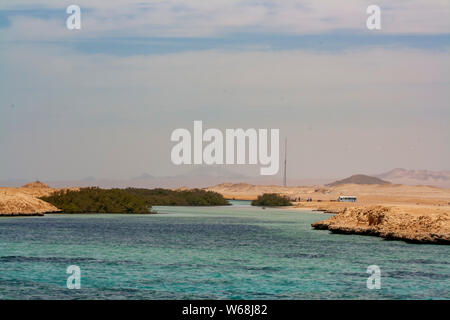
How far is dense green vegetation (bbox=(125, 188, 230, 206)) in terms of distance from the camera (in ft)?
604

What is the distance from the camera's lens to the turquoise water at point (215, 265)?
3494 cm

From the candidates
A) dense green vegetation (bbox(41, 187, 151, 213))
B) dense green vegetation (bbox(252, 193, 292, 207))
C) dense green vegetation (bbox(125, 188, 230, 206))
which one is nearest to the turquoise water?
dense green vegetation (bbox(41, 187, 151, 213))

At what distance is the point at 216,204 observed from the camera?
7426 inches

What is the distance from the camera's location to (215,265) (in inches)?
1817

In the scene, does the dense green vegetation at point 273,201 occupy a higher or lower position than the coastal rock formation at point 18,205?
lower

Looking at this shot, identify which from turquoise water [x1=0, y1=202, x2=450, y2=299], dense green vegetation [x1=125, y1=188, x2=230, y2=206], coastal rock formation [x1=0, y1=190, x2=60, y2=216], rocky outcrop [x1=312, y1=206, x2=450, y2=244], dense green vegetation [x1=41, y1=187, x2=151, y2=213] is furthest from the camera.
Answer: dense green vegetation [x1=125, y1=188, x2=230, y2=206]

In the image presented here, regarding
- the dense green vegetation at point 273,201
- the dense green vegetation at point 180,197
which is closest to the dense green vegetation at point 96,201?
the dense green vegetation at point 180,197

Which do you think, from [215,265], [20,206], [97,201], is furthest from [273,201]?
[215,265]

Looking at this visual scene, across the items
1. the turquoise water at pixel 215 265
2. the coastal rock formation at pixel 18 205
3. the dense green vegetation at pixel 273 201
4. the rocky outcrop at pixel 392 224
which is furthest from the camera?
the dense green vegetation at pixel 273 201

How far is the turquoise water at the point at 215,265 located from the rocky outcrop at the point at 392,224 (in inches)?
55.2

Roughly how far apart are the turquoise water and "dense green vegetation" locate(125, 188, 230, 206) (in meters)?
106

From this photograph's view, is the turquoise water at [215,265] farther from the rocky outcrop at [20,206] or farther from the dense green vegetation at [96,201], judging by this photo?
the dense green vegetation at [96,201]

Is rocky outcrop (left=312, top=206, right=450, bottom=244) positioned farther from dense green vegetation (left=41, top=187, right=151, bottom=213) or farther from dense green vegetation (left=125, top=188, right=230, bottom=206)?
dense green vegetation (left=125, top=188, right=230, bottom=206)
